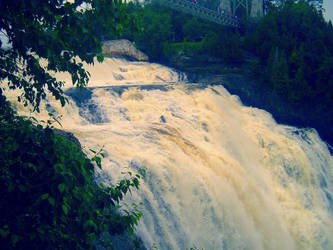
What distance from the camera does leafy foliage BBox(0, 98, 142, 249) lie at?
2.95 meters

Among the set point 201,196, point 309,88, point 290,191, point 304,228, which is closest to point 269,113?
point 309,88

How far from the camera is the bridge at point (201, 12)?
18839mm

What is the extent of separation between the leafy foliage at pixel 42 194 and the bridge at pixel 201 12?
16130mm

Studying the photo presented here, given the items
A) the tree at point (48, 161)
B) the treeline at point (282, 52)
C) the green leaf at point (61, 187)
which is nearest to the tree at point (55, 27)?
the tree at point (48, 161)

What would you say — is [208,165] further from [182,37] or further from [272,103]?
[182,37]

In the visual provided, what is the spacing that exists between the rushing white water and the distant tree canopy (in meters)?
2.59

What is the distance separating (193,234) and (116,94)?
5.65 meters

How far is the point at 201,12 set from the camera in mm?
20062

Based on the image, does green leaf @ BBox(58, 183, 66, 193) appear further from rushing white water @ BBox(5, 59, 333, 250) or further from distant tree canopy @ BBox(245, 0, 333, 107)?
distant tree canopy @ BBox(245, 0, 333, 107)

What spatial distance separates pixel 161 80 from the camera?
16.9 meters

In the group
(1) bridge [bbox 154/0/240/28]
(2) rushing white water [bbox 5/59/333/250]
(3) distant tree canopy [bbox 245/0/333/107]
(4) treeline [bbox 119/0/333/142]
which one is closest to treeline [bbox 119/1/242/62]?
(4) treeline [bbox 119/0/333/142]

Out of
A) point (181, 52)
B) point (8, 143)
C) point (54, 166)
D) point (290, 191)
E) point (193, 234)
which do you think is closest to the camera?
point (54, 166)

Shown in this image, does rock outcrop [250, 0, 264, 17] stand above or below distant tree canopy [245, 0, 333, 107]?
above

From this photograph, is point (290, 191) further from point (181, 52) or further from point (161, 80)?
point (181, 52)
